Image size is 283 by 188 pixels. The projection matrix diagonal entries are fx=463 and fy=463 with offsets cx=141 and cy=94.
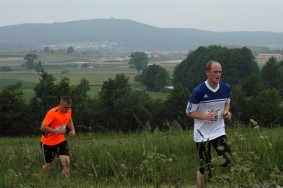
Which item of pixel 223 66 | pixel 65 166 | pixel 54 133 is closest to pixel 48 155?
pixel 54 133

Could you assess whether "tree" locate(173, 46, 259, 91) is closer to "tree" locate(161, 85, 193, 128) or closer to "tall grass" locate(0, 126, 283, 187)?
"tree" locate(161, 85, 193, 128)

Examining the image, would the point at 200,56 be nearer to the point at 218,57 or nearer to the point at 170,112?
the point at 218,57

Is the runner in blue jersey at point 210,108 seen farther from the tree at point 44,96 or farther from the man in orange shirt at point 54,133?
the tree at point 44,96

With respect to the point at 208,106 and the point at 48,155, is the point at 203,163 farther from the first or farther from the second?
the point at 48,155

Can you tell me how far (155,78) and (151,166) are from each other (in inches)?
3624

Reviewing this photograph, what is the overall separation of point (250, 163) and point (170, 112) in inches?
2056

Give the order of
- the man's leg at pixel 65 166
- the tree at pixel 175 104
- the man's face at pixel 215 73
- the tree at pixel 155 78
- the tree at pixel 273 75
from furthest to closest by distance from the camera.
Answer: the tree at pixel 155 78, the tree at pixel 273 75, the tree at pixel 175 104, the man's face at pixel 215 73, the man's leg at pixel 65 166

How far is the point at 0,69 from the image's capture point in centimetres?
13950

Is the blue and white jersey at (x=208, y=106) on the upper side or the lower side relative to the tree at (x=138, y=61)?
upper

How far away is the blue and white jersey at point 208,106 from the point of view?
6.39m

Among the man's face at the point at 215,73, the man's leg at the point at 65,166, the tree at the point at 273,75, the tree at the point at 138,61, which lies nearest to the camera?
the man's leg at the point at 65,166

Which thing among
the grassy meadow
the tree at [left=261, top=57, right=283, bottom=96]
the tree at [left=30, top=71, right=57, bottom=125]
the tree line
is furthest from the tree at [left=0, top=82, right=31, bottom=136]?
the tree at [left=261, top=57, right=283, bottom=96]

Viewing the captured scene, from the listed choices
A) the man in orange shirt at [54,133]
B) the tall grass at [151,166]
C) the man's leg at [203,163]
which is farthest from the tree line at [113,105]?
the man's leg at [203,163]

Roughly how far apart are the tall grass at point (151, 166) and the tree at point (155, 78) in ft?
278
